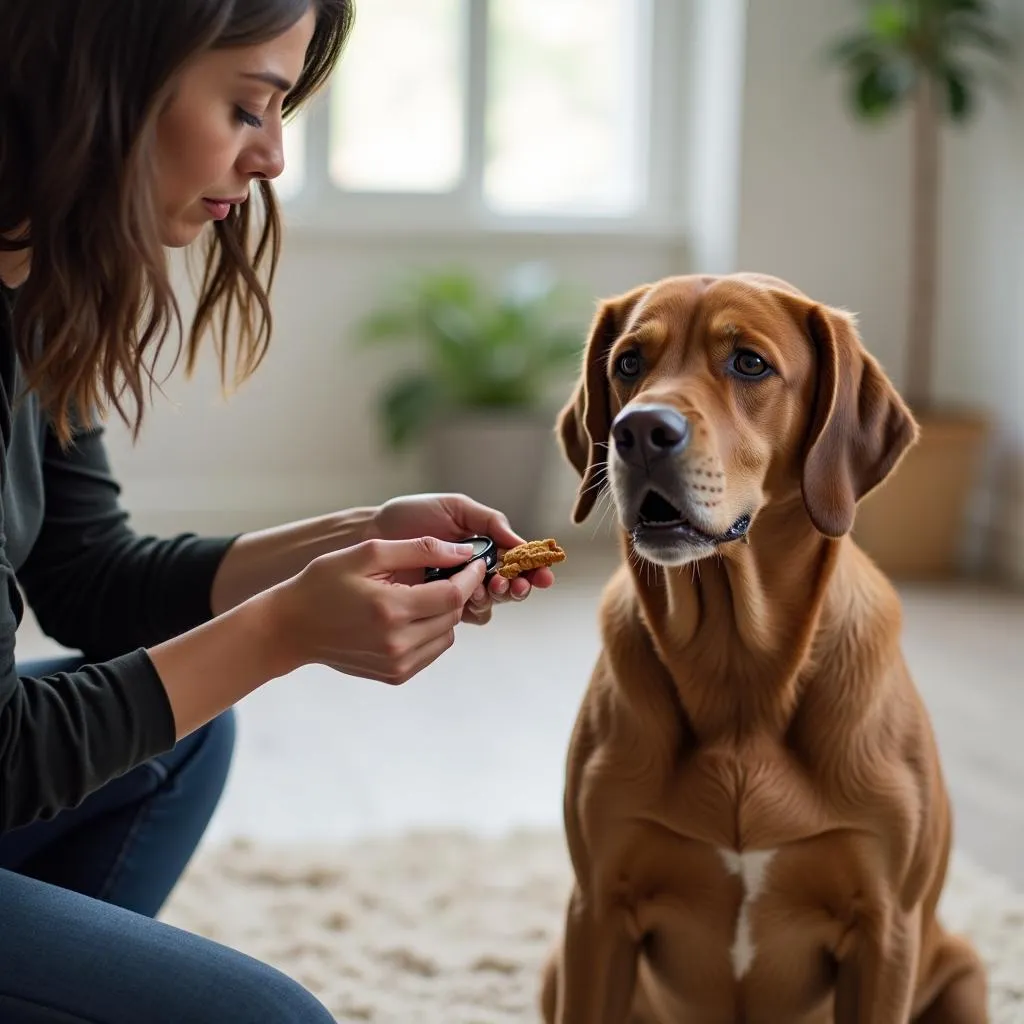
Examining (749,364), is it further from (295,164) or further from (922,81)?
(295,164)

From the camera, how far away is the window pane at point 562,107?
5410mm

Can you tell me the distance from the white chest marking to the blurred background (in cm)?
249

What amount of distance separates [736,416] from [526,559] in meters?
0.28

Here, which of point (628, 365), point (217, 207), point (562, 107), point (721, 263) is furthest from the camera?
point (562, 107)

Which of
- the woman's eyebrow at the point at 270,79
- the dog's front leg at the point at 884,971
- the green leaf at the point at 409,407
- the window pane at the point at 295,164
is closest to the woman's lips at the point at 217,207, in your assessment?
the woman's eyebrow at the point at 270,79

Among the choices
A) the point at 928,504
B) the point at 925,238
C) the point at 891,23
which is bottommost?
the point at 928,504

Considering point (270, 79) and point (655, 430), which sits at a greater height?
point (270, 79)

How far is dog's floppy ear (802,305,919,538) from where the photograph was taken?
5.17 ft

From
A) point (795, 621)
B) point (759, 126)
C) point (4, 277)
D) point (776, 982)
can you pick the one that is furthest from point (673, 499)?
point (759, 126)

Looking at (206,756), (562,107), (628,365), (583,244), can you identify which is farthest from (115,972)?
(562,107)

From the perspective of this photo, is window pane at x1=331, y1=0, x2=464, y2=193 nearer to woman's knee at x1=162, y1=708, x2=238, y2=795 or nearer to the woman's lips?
woman's knee at x1=162, y1=708, x2=238, y2=795

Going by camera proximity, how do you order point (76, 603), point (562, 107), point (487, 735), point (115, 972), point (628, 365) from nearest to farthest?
point (115, 972), point (628, 365), point (76, 603), point (487, 735), point (562, 107)

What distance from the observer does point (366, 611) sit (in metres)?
1.27

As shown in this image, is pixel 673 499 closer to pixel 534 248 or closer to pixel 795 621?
pixel 795 621
